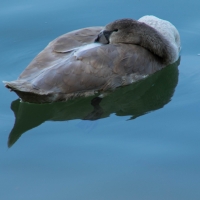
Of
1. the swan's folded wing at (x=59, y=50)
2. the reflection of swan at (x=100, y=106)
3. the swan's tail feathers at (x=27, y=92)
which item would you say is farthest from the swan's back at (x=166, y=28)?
the swan's tail feathers at (x=27, y=92)

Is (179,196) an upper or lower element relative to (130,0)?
lower

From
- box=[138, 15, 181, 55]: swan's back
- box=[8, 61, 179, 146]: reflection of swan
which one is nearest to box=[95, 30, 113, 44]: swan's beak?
box=[8, 61, 179, 146]: reflection of swan

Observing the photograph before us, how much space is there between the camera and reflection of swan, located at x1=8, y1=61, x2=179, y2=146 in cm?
777

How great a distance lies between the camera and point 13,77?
852 cm

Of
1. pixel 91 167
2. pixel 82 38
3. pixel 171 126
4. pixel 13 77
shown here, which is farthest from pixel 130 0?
pixel 91 167

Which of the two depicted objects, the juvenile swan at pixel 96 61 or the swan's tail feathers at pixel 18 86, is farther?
the juvenile swan at pixel 96 61

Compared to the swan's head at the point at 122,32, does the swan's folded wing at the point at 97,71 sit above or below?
below

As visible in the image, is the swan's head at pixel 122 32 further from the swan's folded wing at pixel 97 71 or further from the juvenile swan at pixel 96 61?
the swan's folded wing at pixel 97 71

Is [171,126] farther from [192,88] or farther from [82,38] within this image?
[82,38]

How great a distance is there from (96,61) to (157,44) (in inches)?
43.4

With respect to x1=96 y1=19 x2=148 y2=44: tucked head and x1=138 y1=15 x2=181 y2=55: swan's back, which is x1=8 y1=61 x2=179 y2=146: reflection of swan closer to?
x1=96 y1=19 x2=148 y2=44: tucked head

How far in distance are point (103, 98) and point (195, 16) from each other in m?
2.51

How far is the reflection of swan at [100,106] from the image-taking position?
7773 mm

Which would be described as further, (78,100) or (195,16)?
(195,16)
